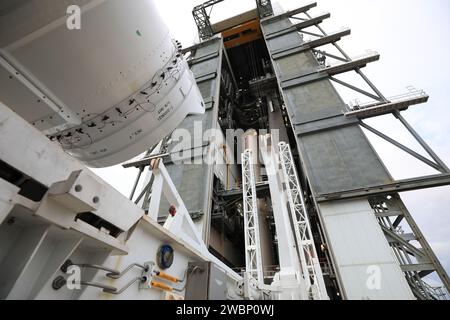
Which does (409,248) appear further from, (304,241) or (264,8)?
(264,8)

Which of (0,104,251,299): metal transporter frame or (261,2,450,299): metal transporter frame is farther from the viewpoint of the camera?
(261,2,450,299): metal transporter frame

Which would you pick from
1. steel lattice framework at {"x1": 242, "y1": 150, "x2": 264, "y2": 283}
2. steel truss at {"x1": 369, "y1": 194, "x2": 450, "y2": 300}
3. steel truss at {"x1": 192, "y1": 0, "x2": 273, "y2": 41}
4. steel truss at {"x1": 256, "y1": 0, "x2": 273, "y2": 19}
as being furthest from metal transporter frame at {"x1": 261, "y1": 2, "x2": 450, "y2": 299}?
steel truss at {"x1": 192, "y1": 0, "x2": 273, "y2": 41}

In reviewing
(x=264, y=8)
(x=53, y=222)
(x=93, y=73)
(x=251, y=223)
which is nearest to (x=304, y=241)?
(x=251, y=223)

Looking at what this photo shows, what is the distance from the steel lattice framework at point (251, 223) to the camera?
300 inches

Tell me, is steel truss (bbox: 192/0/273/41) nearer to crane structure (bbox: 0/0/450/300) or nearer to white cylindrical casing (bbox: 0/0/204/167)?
crane structure (bbox: 0/0/450/300)

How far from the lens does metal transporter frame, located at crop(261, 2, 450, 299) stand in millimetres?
6594

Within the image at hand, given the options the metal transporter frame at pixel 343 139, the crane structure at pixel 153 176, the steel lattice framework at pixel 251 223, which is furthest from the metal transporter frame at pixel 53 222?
the metal transporter frame at pixel 343 139

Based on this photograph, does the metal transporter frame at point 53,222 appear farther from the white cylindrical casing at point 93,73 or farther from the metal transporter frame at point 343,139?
the metal transporter frame at point 343,139

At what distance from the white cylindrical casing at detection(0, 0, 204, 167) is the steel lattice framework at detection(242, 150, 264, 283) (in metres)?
5.99

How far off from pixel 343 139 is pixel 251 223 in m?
5.53

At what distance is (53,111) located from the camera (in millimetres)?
3004

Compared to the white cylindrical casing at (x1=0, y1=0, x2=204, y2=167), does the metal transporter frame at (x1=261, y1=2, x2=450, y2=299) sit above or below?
above

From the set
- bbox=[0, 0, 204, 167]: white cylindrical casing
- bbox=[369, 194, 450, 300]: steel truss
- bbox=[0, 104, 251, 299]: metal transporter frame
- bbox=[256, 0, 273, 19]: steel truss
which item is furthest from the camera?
bbox=[256, 0, 273, 19]: steel truss

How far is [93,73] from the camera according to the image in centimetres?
288
